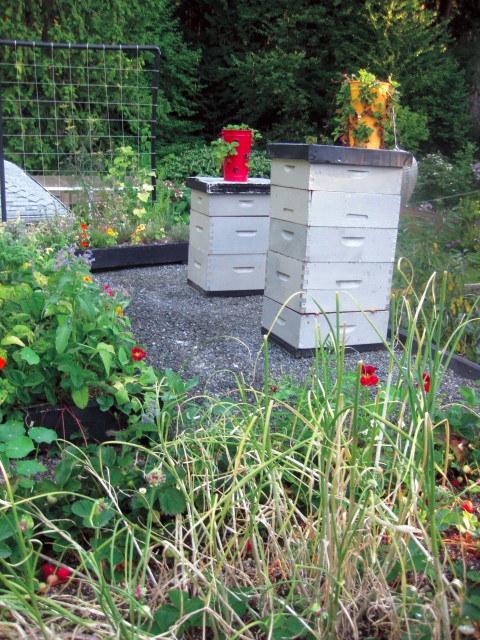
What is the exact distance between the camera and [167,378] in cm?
233

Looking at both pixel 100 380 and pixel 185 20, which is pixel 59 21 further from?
pixel 100 380

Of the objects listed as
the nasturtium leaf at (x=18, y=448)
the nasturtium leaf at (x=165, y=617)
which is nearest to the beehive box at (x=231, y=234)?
the nasturtium leaf at (x=18, y=448)

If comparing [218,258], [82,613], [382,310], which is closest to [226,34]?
[218,258]

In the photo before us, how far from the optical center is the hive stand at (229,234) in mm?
4445

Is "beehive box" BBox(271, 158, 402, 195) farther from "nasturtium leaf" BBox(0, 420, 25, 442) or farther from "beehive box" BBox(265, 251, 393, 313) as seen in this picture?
"nasturtium leaf" BBox(0, 420, 25, 442)

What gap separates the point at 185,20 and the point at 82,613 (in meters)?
15.5

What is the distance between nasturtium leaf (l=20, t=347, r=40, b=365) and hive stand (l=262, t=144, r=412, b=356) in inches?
57.5

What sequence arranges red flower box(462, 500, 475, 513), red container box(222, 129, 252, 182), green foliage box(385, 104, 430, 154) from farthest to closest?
green foliage box(385, 104, 430, 154) → red container box(222, 129, 252, 182) → red flower box(462, 500, 475, 513)

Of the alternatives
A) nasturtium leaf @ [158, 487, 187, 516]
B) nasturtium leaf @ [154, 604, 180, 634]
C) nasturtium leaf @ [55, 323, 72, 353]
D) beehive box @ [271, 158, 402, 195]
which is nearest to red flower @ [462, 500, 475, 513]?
nasturtium leaf @ [158, 487, 187, 516]

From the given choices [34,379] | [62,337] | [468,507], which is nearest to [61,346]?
[62,337]

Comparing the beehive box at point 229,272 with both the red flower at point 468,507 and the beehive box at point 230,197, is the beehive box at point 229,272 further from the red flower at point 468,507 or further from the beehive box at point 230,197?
the red flower at point 468,507

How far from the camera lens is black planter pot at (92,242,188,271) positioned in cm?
541

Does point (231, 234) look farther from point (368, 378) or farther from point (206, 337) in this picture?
point (368, 378)

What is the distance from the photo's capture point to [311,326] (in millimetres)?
3395
